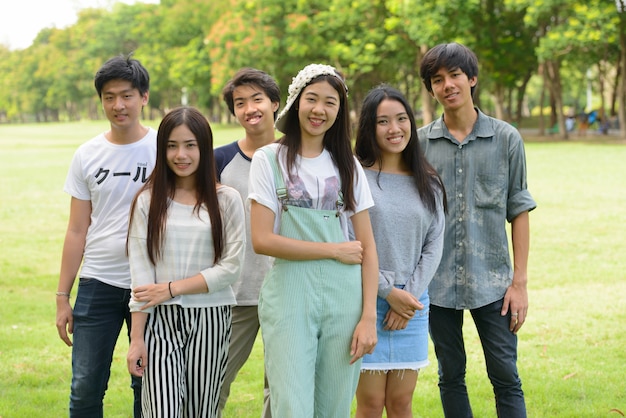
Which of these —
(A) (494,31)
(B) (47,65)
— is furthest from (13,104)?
(A) (494,31)

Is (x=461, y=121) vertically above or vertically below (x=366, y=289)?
above

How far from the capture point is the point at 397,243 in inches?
133

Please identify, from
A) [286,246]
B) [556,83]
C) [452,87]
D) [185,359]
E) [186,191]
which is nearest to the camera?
[286,246]

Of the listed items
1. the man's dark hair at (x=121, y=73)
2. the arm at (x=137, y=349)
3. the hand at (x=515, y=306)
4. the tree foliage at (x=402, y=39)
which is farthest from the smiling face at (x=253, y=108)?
the tree foliage at (x=402, y=39)

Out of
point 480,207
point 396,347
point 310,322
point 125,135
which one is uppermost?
point 125,135

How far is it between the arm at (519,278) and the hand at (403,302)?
0.59 meters

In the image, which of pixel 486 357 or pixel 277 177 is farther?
pixel 486 357

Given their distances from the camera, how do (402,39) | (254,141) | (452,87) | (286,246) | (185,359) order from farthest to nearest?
(402,39), (254,141), (452,87), (185,359), (286,246)

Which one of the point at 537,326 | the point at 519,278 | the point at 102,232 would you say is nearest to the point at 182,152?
the point at 102,232

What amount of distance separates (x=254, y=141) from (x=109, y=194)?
76 centimetres

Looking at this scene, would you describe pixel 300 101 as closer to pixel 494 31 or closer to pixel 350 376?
pixel 350 376

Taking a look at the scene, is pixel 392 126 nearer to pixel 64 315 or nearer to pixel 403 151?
pixel 403 151

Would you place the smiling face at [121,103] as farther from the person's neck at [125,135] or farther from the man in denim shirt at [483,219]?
the man in denim shirt at [483,219]

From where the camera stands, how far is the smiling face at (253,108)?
3.78 meters
